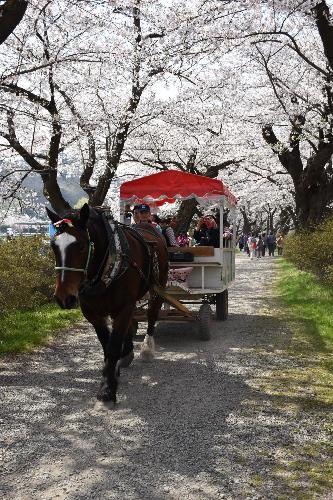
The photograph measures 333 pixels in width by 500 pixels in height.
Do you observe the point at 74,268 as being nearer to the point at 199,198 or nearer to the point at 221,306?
the point at 199,198

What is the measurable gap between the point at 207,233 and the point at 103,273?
5243mm

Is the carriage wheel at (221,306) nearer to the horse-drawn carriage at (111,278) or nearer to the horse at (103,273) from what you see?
the horse-drawn carriage at (111,278)

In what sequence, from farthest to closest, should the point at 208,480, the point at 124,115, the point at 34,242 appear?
the point at 124,115 < the point at 34,242 < the point at 208,480

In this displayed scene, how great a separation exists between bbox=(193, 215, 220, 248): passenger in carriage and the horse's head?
17.2ft

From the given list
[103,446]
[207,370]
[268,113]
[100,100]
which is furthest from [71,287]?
[268,113]

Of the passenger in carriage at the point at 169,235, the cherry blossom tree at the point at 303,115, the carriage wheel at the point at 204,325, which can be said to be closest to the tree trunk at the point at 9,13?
the passenger in carriage at the point at 169,235

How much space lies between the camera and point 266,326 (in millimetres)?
10188

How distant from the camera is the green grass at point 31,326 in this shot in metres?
8.22

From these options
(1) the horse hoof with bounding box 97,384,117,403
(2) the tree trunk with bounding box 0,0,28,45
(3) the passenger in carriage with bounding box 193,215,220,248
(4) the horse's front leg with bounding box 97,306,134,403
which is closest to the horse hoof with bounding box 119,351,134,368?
(4) the horse's front leg with bounding box 97,306,134,403

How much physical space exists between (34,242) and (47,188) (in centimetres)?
139

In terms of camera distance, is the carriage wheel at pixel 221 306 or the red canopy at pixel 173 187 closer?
the red canopy at pixel 173 187

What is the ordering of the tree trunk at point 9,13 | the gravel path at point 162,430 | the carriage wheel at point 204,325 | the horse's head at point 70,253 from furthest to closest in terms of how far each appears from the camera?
the carriage wheel at point 204,325, the tree trunk at point 9,13, the horse's head at point 70,253, the gravel path at point 162,430

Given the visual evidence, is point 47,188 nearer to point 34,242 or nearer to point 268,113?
point 34,242

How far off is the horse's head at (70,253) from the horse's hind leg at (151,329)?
245cm
